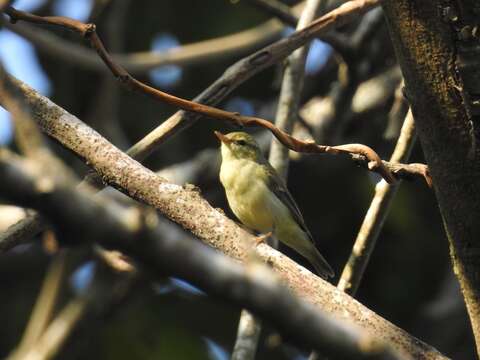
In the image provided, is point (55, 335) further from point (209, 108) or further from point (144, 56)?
point (209, 108)

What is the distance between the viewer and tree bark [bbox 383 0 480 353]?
2.43 m

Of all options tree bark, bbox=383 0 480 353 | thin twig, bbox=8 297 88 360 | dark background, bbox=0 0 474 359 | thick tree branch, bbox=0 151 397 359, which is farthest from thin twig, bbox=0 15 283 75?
thick tree branch, bbox=0 151 397 359

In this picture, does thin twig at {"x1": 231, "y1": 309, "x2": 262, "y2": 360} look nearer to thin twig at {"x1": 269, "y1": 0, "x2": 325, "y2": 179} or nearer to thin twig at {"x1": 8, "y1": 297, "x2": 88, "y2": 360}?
thin twig at {"x1": 269, "y1": 0, "x2": 325, "y2": 179}

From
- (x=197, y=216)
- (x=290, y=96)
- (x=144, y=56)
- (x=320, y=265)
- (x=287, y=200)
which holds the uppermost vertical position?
(x=144, y=56)

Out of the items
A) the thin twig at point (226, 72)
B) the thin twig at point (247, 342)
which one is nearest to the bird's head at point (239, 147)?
the thin twig at point (247, 342)

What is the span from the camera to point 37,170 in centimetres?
129

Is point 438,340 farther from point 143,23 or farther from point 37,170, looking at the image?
point 37,170

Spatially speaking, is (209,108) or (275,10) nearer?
(209,108)

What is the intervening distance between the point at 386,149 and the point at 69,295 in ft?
9.67

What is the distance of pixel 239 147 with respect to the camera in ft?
21.1

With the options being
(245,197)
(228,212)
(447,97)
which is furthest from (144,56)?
(447,97)

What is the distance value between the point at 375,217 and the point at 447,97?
103 cm

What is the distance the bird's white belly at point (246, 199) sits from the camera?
6172mm

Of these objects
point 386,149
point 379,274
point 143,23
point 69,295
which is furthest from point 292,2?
point 69,295
